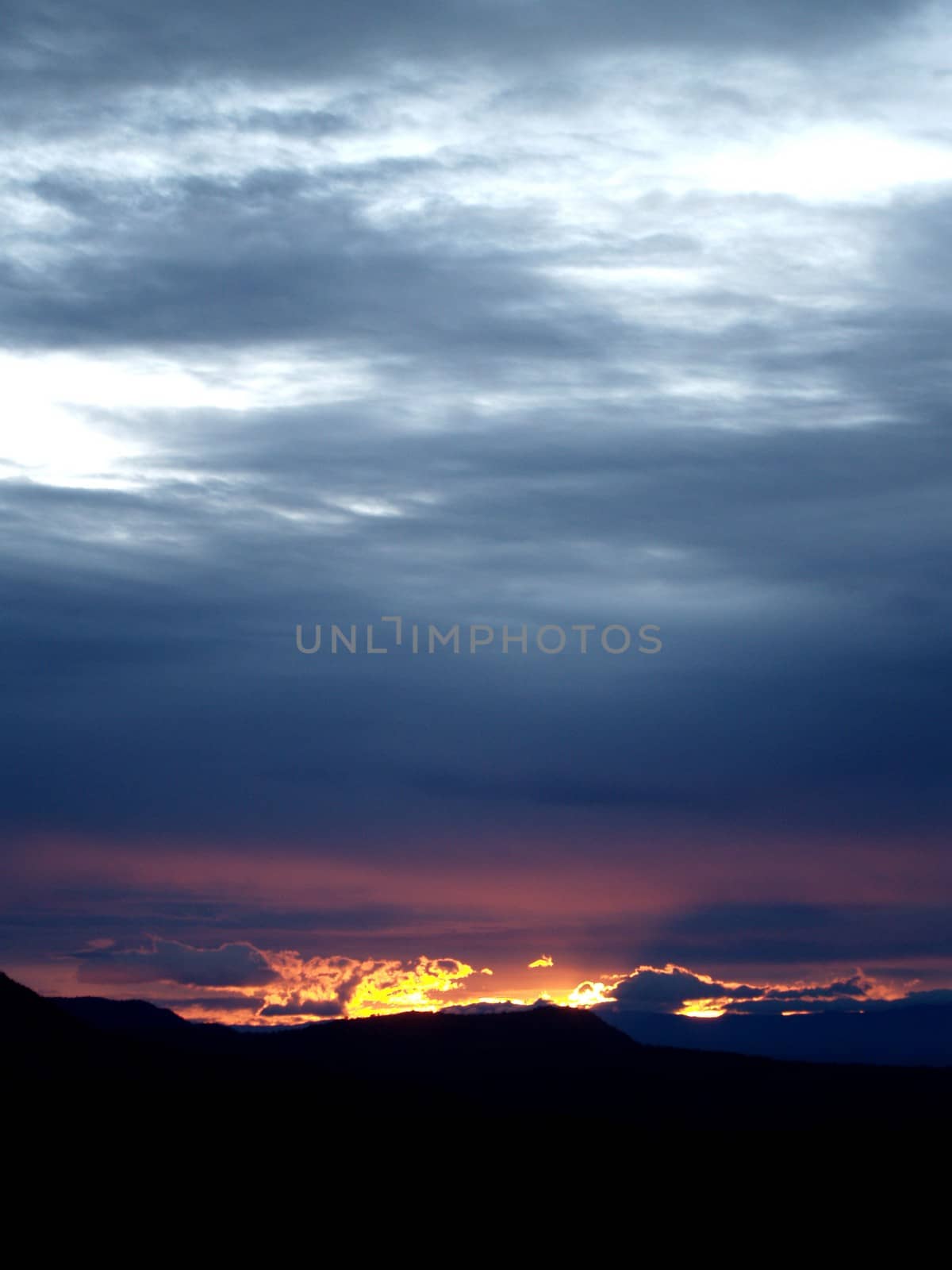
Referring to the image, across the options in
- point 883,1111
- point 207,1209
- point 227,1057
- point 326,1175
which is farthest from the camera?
point 883,1111

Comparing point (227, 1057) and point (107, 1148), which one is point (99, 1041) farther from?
point (107, 1148)

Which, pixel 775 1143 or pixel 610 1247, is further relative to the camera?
pixel 775 1143

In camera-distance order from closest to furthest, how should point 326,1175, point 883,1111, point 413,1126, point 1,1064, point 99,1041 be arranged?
point 326,1175
point 413,1126
point 1,1064
point 99,1041
point 883,1111

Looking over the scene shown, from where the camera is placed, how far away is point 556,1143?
119188mm

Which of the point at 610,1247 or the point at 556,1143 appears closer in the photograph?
the point at 610,1247

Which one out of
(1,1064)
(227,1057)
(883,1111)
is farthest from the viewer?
(883,1111)

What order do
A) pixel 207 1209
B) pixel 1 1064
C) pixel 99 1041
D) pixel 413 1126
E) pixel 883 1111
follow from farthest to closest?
pixel 883 1111 < pixel 99 1041 < pixel 1 1064 < pixel 413 1126 < pixel 207 1209

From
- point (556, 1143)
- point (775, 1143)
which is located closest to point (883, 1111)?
point (775, 1143)

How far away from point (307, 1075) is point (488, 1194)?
5736 centimetres

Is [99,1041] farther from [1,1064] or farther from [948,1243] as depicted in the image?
[948,1243]

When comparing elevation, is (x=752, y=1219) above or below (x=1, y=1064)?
below

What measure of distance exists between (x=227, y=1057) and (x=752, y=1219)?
78.1 meters

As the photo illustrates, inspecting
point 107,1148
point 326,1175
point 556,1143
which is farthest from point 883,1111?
point 107,1148

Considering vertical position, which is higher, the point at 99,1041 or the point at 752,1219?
the point at 99,1041
